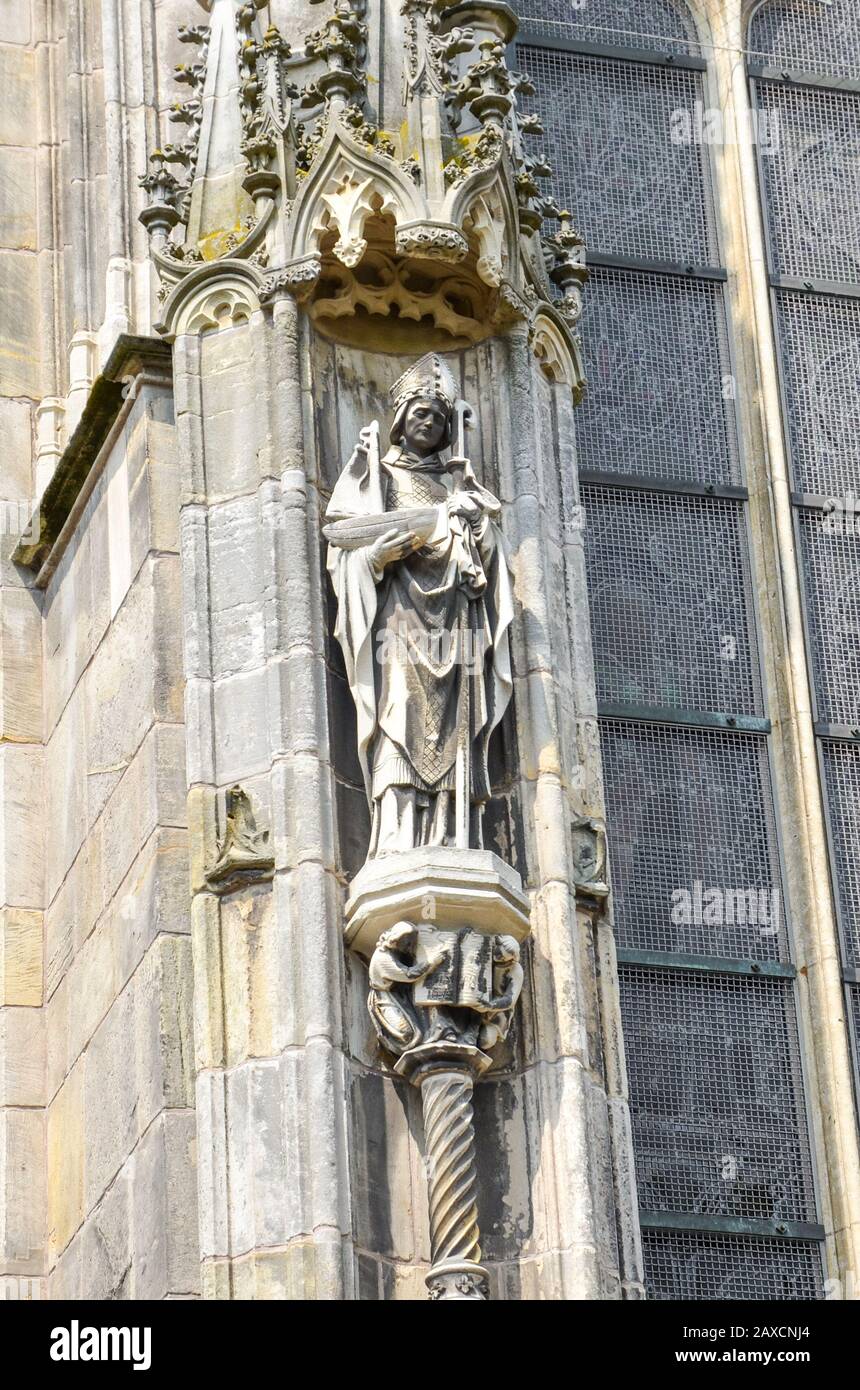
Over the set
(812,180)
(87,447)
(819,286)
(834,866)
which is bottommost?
(834,866)

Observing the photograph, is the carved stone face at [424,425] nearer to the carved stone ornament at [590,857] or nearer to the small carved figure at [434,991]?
the carved stone ornament at [590,857]

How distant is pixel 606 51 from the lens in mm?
19906

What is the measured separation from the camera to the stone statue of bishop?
15.5 metres

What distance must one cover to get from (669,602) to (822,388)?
4.84ft

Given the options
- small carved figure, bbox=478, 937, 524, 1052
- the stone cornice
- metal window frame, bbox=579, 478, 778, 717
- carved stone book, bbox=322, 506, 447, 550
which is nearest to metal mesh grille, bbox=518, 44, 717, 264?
metal window frame, bbox=579, 478, 778, 717

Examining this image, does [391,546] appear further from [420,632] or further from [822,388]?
[822,388]

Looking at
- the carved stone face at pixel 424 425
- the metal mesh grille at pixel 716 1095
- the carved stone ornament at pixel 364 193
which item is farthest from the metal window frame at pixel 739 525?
the carved stone face at pixel 424 425

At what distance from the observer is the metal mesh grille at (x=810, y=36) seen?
66.2ft

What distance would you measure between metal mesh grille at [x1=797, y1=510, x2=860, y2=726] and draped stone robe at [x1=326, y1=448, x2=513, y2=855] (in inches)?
118

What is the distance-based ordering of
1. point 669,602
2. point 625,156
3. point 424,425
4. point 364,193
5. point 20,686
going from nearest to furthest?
point 424,425 → point 364,193 → point 20,686 → point 669,602 → point 625,156

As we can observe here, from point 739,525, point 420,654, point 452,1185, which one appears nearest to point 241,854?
point 420,654

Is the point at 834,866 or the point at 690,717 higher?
the point at 690,717

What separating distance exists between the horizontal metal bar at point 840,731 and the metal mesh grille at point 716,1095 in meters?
1.26

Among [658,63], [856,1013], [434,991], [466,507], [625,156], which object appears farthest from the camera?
[658,63]
